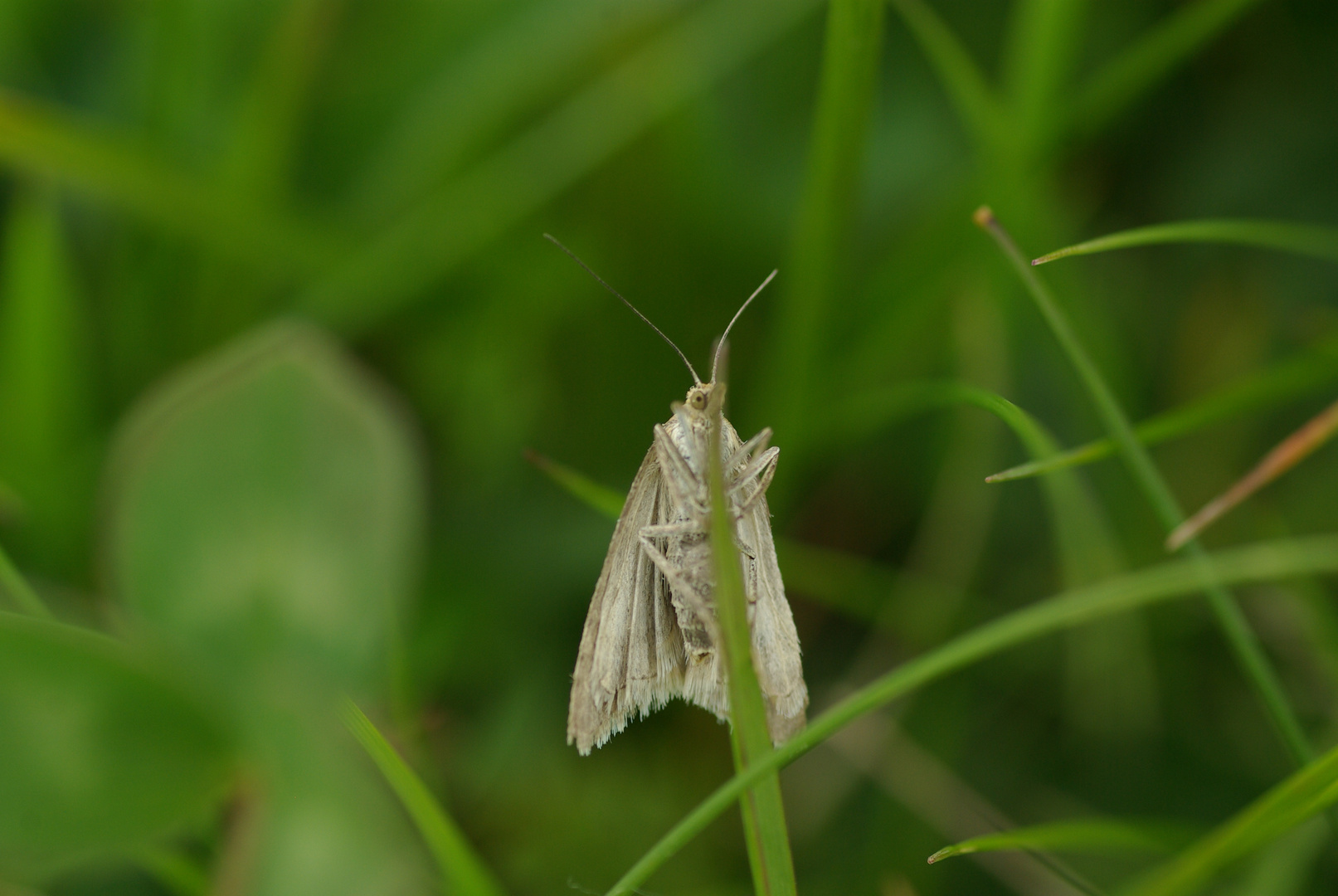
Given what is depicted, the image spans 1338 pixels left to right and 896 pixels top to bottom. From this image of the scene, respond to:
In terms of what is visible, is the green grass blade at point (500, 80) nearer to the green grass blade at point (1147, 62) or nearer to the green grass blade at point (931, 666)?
the green grass blade at point (1147, 62)

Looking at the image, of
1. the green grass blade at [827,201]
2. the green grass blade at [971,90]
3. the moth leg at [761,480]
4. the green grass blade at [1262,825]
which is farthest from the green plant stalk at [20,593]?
the green grass blade at [971,90]

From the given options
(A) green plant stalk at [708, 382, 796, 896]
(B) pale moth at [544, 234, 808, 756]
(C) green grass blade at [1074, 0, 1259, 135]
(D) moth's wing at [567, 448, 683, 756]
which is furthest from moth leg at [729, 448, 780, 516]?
(C) green grass blade at [1074, 0, 1259, 135]

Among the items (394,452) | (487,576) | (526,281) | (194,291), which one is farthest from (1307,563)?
(194,291)

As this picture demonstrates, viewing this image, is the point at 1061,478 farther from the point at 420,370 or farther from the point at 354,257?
the point at 354,257

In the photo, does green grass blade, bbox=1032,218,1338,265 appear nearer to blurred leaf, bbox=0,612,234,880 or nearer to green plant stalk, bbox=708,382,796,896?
green plant stalk, bbox=708,382,796,896

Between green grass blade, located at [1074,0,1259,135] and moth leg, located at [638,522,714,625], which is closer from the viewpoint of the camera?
moth leg, located at [638,522,714,625]

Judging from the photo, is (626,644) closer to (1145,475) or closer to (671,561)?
(671,561)
